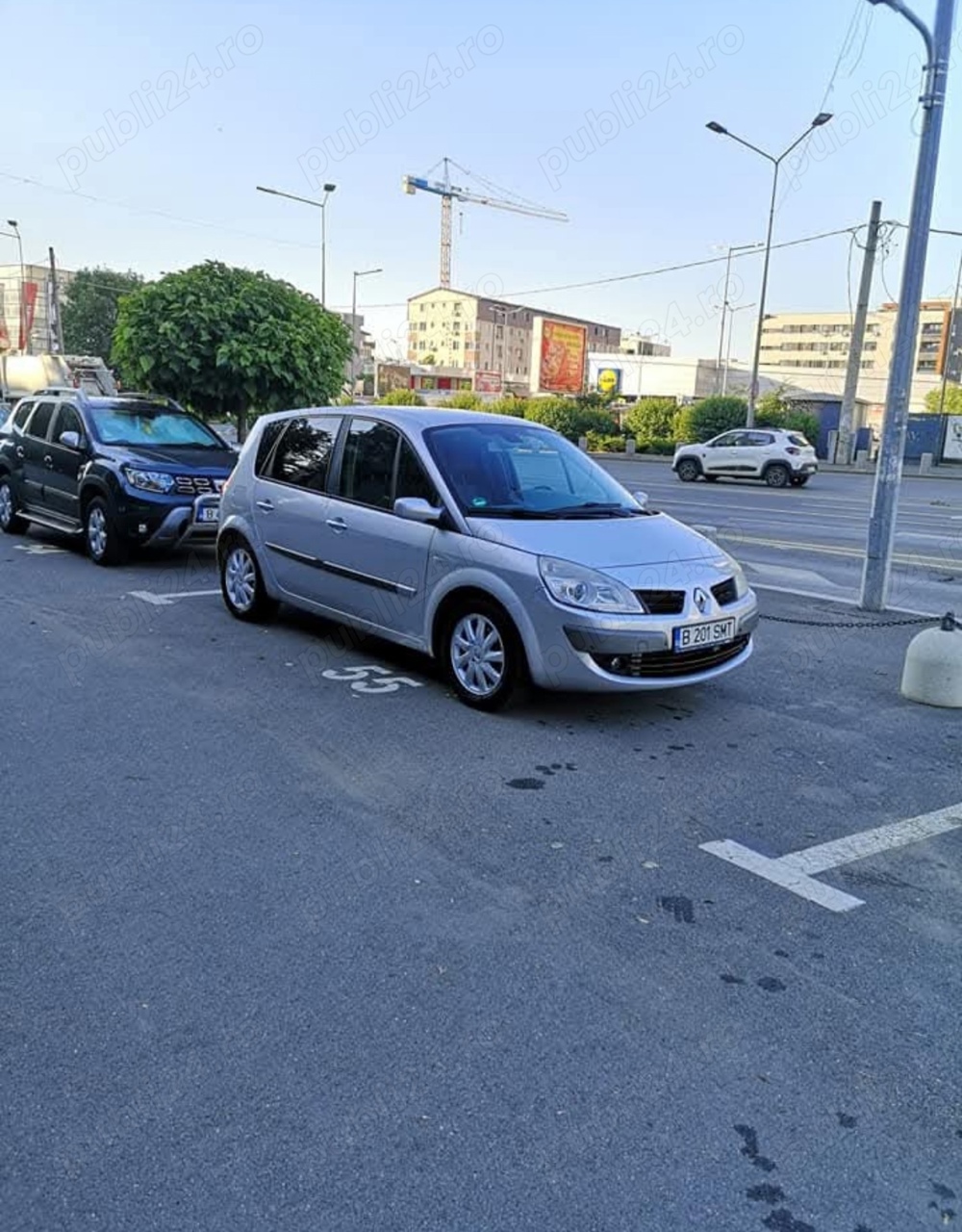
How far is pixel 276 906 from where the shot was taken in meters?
3.48

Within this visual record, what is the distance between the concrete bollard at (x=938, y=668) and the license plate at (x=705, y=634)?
4.65ft

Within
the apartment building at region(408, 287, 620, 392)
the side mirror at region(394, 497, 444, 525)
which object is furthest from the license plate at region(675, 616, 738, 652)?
the apartment building at region(408, 287, 620, 392)

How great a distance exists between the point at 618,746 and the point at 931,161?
6306 millimetres

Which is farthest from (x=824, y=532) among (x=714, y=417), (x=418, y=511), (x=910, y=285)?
(x=714, y=417)

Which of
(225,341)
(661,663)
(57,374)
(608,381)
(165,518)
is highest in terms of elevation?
(608,381)

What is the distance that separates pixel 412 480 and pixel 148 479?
15.6ft

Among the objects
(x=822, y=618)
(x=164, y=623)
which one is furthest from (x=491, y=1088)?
(x=822, y=618)

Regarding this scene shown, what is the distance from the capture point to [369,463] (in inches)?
258

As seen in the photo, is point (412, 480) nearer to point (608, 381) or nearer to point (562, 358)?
point (562, 358)

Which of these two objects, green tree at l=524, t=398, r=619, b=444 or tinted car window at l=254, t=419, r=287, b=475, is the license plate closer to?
tinted car window at l=254, t=419, r=287, b=475

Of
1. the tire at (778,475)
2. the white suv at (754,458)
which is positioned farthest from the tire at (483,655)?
the tire at (778,475)

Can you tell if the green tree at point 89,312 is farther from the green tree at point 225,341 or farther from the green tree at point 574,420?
the green tree at point 225,341

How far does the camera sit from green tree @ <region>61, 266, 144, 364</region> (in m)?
71.7

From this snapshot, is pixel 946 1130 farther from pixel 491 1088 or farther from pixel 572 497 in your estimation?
pixel 572 497
